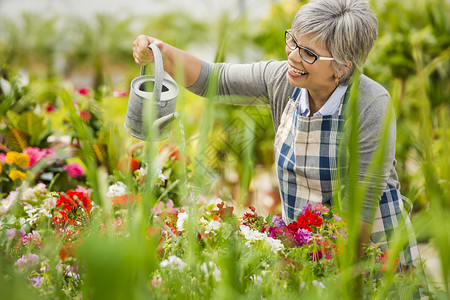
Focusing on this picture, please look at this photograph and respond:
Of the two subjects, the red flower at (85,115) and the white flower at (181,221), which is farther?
the red flower at (85,115)

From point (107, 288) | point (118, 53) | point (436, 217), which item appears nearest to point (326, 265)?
point (436, 217)

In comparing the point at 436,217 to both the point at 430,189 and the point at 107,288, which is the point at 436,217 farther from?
the point at 107,288

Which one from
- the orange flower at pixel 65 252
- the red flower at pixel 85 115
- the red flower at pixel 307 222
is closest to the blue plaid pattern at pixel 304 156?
the red flower at pixel 307 222

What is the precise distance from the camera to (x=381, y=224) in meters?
1.29

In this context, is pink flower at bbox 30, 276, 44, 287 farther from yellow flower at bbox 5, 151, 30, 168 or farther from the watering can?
yellow flower at bbox 5, 151, 30, 168

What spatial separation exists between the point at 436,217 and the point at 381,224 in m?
0.85

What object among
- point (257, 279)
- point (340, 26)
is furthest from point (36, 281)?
point (340, 26)

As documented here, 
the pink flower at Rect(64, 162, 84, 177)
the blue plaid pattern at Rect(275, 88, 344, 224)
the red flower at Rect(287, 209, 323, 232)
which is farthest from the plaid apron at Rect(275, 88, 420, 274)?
the pink flower at Rect(64, 162, 84, 177)

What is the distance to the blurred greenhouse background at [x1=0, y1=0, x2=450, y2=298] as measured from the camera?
0.68m

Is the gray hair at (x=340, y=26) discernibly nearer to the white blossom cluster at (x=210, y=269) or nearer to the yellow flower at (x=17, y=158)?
the white blossom cluster at (x=210, y=269)

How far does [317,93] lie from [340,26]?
8.4 inches

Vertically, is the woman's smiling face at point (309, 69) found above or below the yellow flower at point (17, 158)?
above

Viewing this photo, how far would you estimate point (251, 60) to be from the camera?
1550 mm

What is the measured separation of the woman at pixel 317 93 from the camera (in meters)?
1.14
